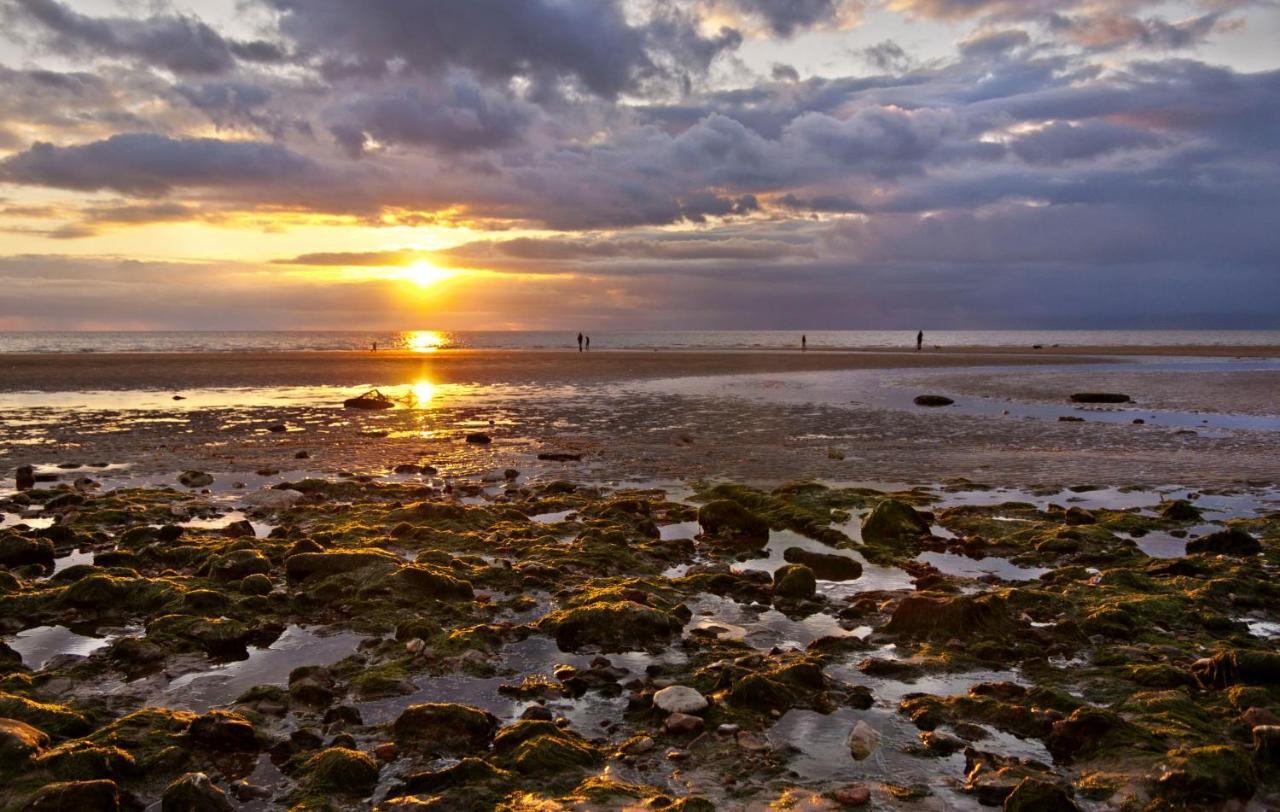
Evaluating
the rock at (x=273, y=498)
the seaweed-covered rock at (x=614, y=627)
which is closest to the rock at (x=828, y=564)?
the seaweed-covered rock at (x=614, y=627)

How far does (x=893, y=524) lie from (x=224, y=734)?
32.3 ft

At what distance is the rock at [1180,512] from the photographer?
13747mm

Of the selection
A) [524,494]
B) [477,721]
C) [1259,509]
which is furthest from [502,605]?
[1259,509]

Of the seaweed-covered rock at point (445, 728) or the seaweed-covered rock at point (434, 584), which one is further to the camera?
the seaweed-covered rock at point (434, 584)

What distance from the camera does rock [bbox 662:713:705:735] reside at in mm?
6340

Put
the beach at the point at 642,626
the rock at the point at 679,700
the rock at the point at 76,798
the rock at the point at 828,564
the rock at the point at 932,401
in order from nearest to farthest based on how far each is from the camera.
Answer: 1. the rock at the point at 76,798
2. the beach at the point at 642,626
3. the rock at the point at 679,700
4. the rock at the point at 828,564
5. the rock at the point at 932,401

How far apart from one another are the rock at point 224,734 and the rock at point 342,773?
65 centimetres

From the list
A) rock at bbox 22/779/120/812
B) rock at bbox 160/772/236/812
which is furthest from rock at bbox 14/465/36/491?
rock at bbox 160/772/236/812

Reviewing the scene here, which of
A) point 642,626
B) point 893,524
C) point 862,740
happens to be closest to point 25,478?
point 642,626

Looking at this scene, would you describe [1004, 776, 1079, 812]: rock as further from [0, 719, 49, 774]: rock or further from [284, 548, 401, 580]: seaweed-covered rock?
[284, 548, 401, 580]: seaweed-covered rock

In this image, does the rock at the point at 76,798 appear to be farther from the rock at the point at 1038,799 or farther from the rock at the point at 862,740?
the rock at the point at 1038,799

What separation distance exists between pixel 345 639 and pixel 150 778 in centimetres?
290

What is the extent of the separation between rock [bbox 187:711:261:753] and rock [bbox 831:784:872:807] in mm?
4315

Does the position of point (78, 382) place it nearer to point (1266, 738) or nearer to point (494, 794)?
point (494, 794)
